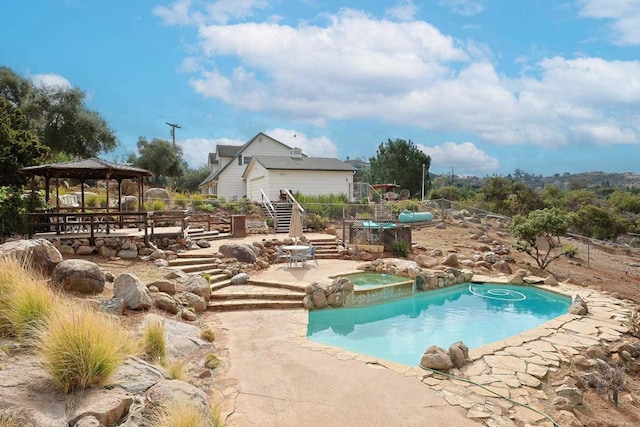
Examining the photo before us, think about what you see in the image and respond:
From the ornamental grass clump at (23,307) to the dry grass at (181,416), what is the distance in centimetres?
180

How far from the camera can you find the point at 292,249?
13430 millimetres

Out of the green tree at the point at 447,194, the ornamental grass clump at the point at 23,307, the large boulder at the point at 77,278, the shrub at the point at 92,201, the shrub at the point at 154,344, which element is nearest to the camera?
the ornamental grass clump at the point at 23,307

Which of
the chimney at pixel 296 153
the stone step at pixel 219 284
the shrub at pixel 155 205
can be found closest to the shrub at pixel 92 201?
the shrub at pixel 155 205

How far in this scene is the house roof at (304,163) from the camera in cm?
2752

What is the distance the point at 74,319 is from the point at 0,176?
1672cm

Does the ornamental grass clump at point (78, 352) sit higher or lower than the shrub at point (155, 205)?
lower

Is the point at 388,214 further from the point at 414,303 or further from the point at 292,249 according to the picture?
the point at 414,303

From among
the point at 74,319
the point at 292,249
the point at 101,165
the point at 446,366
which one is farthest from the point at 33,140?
the point at 446,366

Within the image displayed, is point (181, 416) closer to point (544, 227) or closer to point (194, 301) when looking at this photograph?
point (194, 301)

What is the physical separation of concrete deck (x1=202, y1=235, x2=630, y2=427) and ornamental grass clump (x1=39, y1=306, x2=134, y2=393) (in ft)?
4.79

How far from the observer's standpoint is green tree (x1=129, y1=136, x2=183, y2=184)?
37916 mm

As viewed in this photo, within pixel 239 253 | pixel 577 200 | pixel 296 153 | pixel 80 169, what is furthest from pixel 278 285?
pixel 577 200

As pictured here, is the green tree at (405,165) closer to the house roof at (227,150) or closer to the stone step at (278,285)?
the house roof at (227,150)

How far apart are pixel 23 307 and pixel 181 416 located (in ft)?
8.77
